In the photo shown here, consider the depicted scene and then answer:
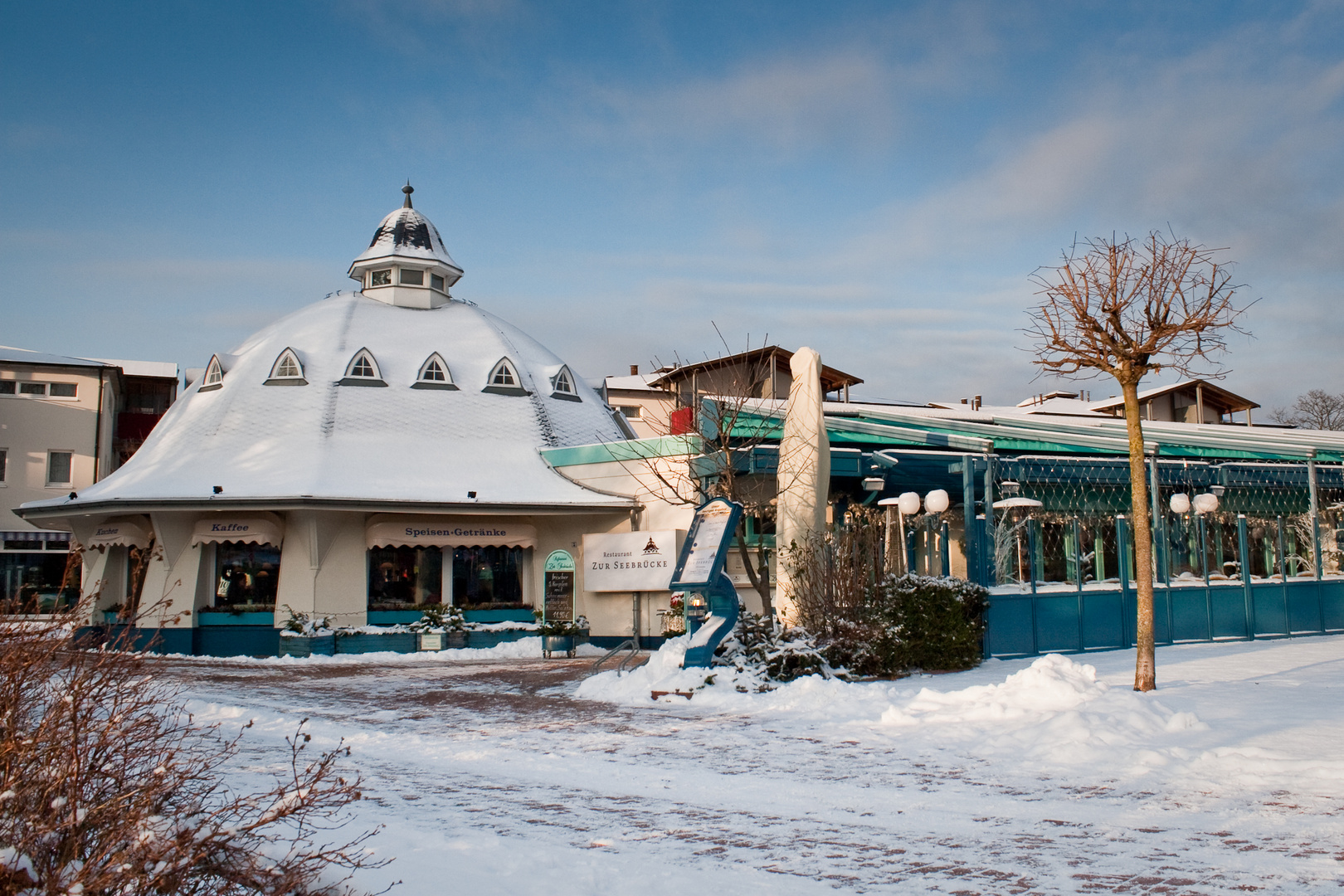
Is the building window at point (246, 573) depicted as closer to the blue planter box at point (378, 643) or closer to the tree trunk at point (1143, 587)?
the blue planter box at point (378, 643)

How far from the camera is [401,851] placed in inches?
242

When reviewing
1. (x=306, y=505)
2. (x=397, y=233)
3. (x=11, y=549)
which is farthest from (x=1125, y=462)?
(x=11, y=549)

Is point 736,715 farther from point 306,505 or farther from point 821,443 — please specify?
point 306,505

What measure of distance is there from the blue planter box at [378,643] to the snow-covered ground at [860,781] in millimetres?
8618

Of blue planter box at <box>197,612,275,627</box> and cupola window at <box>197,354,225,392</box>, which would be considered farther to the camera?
cupola window at <box>197,354,225,392</box>

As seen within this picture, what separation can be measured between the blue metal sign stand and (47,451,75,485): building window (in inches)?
1361

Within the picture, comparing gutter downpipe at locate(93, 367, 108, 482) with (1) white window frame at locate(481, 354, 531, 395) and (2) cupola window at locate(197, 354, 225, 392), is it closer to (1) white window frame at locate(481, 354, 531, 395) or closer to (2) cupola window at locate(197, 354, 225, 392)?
(2) cupola window at locate(197, 354, 225, 392)

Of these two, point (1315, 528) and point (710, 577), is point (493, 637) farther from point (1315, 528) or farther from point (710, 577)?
point (1315, 528)

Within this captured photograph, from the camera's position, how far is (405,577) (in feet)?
82.8

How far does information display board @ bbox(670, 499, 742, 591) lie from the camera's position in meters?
14.6

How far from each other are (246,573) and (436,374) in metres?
6.90

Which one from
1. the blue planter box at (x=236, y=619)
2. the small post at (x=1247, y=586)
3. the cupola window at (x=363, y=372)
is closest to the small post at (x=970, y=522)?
the small post at (x=1247, y=586)

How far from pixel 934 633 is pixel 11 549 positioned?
37292mm

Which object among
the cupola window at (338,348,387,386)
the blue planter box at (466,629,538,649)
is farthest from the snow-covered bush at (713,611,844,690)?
the cupola window at (338,348,387,386)
